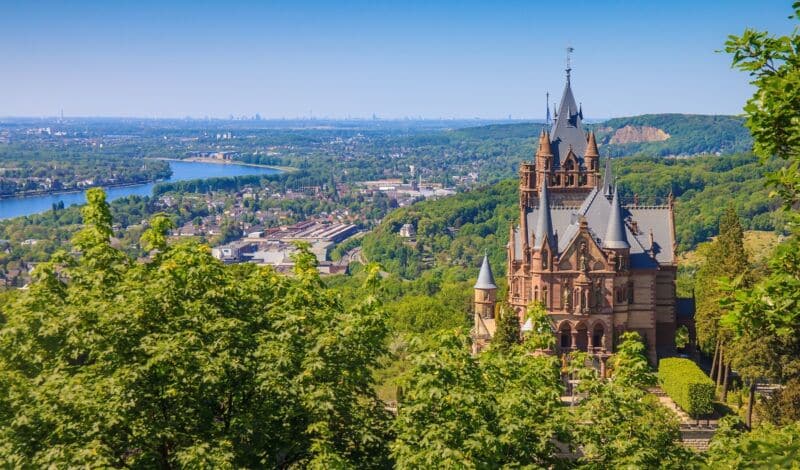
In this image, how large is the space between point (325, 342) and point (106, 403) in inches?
203

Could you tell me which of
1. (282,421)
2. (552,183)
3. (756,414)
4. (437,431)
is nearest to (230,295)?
(282,421)

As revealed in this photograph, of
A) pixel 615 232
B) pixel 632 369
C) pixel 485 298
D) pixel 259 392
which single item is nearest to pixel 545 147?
pixel 615 232

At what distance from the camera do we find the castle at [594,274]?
5341 cm

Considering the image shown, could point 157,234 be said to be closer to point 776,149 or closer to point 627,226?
point 776,149

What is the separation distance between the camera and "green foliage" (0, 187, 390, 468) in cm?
1853

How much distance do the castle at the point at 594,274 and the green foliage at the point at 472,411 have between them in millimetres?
30975

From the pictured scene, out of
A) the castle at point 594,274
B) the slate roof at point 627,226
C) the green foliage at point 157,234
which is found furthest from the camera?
the slate roof at point 627,226

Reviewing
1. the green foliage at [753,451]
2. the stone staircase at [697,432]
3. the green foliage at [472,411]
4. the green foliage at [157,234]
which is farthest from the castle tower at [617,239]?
the green foliage at [157,234]

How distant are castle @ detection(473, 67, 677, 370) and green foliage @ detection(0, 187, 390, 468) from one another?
105 feet

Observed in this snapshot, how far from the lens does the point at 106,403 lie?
720 inches

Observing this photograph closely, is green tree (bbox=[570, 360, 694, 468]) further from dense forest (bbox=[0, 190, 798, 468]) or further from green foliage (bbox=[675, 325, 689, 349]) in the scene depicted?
green foliage (bbox=[675, 325, 689, 349])

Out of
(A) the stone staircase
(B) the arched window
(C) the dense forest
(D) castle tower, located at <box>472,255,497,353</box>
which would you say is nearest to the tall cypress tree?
(A) the stone staircase

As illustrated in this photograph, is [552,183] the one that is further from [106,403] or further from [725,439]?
Result: [106,403]

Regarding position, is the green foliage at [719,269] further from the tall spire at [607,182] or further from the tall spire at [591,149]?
the tall spire at [591,149]
